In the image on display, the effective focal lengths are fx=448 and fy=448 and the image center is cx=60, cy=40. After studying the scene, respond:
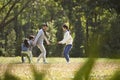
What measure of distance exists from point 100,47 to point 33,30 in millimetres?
77766

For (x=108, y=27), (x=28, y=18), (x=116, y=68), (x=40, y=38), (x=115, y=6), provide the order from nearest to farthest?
1. (x=116, y=68)
2. (x=108, y=27)
3. (x=115, y=6)
4. (x=40, y=38)
5. (x=28, y=18)

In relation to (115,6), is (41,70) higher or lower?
higher

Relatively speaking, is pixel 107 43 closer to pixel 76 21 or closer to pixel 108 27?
pixel 108 27

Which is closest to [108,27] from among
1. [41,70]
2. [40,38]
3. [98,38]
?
[98,38]

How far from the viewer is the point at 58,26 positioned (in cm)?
7944

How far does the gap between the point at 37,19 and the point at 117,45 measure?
77.2 meters

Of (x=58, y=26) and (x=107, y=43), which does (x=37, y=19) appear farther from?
(x=107, y=43)

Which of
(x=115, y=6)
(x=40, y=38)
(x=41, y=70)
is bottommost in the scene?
(x=40, y=38)

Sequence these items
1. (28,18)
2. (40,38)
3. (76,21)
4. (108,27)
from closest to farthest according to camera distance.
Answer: (108,27), (40,38), (76,21), (28,18)

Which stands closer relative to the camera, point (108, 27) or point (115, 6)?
point (108, 27)

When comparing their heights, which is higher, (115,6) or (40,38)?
(115,6)

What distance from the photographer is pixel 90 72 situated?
48.0 inches

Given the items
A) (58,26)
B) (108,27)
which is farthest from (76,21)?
(108,27)

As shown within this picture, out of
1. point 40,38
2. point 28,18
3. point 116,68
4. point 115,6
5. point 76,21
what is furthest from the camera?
point 28,18
